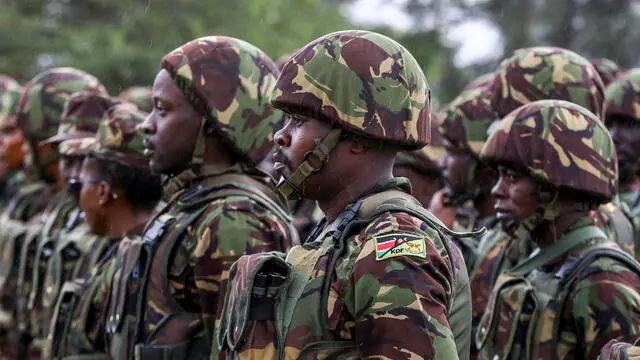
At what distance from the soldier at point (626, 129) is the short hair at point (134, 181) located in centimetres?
376

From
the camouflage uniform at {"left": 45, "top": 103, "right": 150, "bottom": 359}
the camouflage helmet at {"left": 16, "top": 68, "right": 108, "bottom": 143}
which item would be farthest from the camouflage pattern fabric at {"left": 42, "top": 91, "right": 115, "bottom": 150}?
the camouflage uniform at {"left": 45, "top": 103, "right": 150, "bottom": 359}

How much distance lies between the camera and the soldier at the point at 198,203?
4645mm

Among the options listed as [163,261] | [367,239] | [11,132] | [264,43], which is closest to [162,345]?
[163,261]

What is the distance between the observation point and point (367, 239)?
3.22 meters

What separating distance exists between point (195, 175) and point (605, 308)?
6.54ft

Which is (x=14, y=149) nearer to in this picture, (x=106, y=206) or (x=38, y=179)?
(x=38, y=179)

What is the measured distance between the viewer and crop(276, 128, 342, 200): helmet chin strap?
3400mm

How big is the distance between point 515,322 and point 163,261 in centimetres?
166

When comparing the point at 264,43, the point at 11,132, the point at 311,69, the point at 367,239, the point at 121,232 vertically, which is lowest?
the point at 264,43

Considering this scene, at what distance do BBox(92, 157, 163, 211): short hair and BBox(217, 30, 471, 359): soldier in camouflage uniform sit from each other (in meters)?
2.50

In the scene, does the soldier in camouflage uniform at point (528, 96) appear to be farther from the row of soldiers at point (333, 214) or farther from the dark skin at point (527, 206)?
the dark skin at point (527, 206)

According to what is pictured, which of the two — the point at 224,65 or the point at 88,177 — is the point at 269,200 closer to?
the point at 224,65

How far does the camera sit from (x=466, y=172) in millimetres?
7254

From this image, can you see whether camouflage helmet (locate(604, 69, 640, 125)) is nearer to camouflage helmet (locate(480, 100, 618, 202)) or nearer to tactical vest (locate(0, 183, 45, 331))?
camouflage helmet (locate(480, 100, 618, 202))
